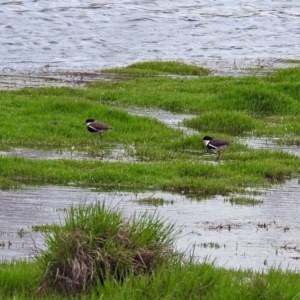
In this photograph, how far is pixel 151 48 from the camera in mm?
35812

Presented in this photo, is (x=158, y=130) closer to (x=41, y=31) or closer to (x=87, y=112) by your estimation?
(x=87, y=112)

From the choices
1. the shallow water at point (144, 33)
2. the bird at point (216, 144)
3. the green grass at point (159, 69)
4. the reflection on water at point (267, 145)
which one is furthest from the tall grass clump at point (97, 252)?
the shallow water at point (144, 33)

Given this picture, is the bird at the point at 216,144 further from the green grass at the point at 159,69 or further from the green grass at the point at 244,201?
the green grass at the point at 159,69

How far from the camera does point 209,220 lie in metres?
12.0

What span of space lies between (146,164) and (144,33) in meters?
25.4

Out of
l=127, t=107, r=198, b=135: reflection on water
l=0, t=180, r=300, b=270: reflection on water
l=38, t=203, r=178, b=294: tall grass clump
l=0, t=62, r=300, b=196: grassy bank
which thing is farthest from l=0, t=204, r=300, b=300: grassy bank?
l=127, t=107, r=198, b=135: reflection on water

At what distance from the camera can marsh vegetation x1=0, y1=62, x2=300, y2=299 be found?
301 inches

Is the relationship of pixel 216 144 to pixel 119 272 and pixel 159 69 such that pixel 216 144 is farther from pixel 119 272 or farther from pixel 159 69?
pixel 159 69

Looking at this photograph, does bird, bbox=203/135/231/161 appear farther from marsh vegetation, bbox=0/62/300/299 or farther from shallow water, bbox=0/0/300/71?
shallow water, bbox=0/0/300/71

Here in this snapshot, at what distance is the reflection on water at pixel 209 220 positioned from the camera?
10.3 meters

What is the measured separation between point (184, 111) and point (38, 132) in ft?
15.8

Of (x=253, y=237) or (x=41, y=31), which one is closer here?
(x=253, y=237)

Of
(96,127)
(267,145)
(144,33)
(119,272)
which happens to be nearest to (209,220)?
(119,272)

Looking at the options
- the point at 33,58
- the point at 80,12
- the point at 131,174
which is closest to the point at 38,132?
the point at 131,174
